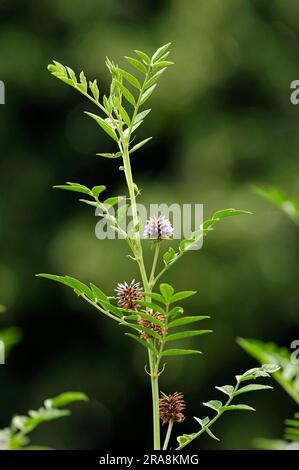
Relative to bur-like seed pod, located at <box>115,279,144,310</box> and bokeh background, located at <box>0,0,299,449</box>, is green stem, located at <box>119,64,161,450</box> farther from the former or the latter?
bokeh background, located at <box>0,0,299,449</box>

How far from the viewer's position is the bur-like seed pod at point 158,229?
0.93 m

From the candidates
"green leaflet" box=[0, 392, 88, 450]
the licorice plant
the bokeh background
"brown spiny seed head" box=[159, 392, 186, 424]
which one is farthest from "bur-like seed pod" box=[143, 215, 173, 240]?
the bokeh background

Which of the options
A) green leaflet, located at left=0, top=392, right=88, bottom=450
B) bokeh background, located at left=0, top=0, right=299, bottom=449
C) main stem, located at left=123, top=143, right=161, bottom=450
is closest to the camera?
green leaflet, located at left=0, top=392, right=88, bottom=450

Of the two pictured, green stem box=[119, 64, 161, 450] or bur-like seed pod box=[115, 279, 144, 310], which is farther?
bur-like seed pod box=[115, 279, 144, 310]

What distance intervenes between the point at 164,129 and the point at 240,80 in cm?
76

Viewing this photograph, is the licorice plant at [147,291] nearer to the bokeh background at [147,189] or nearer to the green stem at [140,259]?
the green stem at [140,259]

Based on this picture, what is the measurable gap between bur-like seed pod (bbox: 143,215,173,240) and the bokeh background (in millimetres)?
5158

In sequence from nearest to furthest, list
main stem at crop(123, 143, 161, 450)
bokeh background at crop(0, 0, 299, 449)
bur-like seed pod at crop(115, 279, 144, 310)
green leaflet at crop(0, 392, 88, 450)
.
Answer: green leaflet at crop(0, 392, 88, 450), main stem at crop(123, 143, 161, 450), bur-like seed pod at crop(115, 279, 144, 310), bokeh background at crop(0, 0, 299, 449)

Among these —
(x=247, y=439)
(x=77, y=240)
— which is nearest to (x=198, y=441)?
(x=247, y=439)

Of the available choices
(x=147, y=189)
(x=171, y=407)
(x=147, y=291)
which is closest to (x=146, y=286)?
(x=147, y=291)

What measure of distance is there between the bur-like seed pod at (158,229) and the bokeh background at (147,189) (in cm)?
516

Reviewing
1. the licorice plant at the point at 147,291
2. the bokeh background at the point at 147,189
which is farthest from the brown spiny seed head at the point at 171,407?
the bokeh background at the point at 147,189

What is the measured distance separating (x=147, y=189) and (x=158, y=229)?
18.8ft

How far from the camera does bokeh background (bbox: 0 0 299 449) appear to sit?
628cm
